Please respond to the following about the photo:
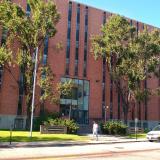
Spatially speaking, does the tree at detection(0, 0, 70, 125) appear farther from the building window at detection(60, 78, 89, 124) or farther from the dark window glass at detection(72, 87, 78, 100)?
the dark window glass at detection(72, 87, 78, 100)

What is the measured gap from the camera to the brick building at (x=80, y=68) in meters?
46.3

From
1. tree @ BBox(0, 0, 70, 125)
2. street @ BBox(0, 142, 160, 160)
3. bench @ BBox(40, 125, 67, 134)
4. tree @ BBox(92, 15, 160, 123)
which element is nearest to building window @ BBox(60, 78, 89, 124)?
tree @ BBox(92, 15, 160, 123)

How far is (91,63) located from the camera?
165ft

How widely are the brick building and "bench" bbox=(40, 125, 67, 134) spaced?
10.9 metres

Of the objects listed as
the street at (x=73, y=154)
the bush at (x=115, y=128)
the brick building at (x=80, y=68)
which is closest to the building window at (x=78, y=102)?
the brick building at (x=80, y=68)

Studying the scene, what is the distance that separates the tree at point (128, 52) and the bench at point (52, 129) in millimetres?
15614

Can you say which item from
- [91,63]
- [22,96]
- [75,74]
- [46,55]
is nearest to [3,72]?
[22,96]

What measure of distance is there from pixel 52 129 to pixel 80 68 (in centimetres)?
1820

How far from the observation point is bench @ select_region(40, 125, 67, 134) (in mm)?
32031

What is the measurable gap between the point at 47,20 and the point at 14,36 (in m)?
5.28

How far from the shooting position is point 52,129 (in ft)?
107

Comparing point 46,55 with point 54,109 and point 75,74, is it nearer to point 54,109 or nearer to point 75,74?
point 75,74

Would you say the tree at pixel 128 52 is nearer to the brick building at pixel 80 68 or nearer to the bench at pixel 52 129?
the brick building at pixel 80 68

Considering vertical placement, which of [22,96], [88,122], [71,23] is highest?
[71,23]
